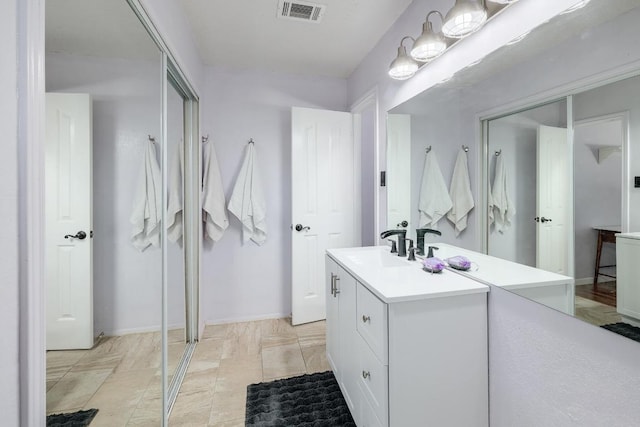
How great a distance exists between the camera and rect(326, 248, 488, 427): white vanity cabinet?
1072 mm

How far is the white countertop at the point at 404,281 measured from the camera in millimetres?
1091

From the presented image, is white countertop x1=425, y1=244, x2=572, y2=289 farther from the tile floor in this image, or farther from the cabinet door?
the tile floor

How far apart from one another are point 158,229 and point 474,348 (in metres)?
1.51

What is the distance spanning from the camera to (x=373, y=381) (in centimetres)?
117

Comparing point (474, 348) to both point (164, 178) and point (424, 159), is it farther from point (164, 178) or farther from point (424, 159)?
point (164, 178)

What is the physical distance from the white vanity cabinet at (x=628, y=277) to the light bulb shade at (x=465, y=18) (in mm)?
961

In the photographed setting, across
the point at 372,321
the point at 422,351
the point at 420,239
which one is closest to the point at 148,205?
the point at 372,321

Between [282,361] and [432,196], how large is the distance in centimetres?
157

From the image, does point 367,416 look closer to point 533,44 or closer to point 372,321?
point 372,321

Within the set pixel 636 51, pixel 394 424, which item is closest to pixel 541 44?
pixel 636 51

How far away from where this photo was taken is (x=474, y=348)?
3.80ft

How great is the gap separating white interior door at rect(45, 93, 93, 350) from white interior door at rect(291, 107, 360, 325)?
A: 185 centimetres

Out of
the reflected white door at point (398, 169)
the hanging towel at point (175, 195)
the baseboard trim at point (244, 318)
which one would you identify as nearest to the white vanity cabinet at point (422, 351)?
the reflected white door at point (398, 169)

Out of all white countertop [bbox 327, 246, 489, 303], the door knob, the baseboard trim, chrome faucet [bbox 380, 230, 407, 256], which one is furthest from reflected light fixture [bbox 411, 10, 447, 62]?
the baseboard trim
